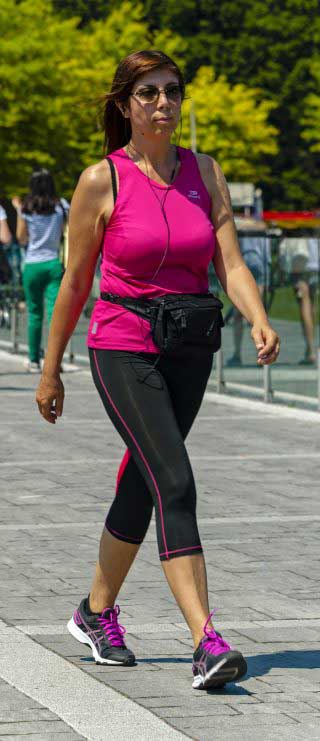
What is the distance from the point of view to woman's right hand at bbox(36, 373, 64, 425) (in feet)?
17.7

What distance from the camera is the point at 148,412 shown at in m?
5.20

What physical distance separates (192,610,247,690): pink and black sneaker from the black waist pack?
81cm

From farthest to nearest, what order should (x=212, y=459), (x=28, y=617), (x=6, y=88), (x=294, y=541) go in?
(x=6, y=88)
(x=212, y=459)
(x=294, y=541)
(x=28, y=617)

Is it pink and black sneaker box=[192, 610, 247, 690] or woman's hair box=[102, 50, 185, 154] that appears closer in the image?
pink and black sneaker box=[192, 610, 247, 690]

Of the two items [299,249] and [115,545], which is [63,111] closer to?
[299,249]

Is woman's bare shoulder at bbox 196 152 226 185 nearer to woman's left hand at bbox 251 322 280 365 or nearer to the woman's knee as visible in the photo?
woman's left hand at bbox 251 322 280 365

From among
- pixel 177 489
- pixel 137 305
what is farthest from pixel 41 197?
pixel 177 489

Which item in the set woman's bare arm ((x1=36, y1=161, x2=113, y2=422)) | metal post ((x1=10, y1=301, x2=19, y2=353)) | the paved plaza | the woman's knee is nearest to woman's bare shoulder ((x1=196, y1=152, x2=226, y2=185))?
woman's bare arm ((x1=36, y1=161, x2=113, y2=422))

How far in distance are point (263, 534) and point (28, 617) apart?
2028 millimetres

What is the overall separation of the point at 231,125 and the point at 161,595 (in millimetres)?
63360

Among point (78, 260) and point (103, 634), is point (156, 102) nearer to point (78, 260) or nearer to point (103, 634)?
point (78, 260)

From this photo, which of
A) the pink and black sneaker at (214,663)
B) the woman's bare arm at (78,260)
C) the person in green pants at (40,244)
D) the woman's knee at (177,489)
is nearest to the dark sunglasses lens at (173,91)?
the woman's bare arm at (78,260)

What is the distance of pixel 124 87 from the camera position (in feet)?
17.6

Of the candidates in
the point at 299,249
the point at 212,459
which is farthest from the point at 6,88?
the point at 212,459
